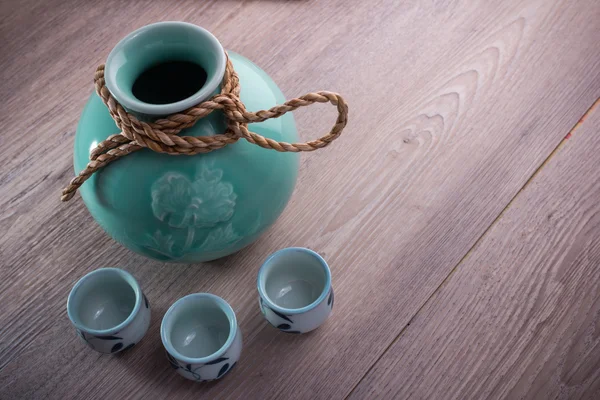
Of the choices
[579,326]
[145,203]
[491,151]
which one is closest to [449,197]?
[491,151]

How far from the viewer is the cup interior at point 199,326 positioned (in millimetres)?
659

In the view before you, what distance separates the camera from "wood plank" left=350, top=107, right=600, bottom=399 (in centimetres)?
67

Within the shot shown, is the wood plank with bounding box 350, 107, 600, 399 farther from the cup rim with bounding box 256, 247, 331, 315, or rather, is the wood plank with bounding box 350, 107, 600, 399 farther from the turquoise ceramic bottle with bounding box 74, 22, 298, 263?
the turquoise ceramic bottle with bounding box 74, 22, 298, 263

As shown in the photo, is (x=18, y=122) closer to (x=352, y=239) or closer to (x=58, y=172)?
(x=58, y=172)

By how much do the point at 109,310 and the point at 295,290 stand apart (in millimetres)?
217

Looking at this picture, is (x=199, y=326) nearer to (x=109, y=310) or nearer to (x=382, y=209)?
(x=109, y=310)

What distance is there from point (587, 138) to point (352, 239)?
0.37 metres

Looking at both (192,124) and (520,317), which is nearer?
(192,124)

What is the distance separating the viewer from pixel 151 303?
726mm

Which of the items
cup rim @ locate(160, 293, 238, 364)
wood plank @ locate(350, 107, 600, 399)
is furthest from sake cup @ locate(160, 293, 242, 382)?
wood plank @ locate(350, 107, 600, 399)

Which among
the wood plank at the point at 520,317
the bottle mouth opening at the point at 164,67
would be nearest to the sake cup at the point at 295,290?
the wood plank at the point at 520,317

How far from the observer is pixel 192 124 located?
0.56 meters

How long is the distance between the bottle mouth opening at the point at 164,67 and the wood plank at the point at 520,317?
0.37 meters

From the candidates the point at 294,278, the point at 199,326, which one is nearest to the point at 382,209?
the point at 294,278
